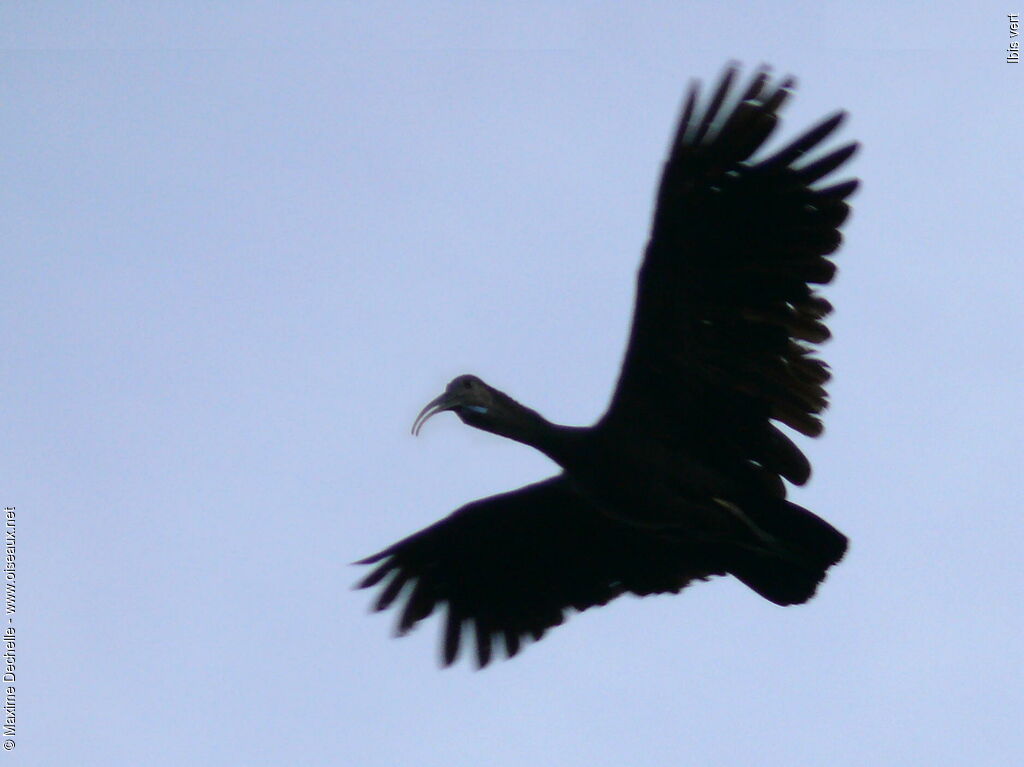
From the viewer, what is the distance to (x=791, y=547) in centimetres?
780

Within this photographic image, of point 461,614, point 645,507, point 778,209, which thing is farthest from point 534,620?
point 778,209

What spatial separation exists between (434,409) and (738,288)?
1.80 meters

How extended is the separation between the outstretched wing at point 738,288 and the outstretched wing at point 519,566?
1.02 metres

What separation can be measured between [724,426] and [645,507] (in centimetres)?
58

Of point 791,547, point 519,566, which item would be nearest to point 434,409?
point 519,566

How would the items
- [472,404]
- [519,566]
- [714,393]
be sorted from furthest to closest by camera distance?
[519,566], [472,404], [714,393]

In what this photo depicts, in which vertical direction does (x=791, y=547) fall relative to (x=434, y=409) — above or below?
below

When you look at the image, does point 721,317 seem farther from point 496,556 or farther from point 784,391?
point 496,556

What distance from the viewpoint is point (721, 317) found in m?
7.54

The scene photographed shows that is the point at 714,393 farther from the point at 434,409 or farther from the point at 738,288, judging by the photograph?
the point at 434,409

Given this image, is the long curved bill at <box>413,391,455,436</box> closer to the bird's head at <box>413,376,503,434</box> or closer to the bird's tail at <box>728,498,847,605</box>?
the bird's head at <box>413,376,503,434</box>

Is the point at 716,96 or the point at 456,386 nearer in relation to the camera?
the point at 716,96

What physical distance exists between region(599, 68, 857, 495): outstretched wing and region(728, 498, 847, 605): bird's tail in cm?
14

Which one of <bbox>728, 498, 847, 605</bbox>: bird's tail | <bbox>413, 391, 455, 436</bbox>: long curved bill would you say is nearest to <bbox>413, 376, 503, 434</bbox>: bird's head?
<bbox>413, 391, 455, 436</bbox>: long curved bill
